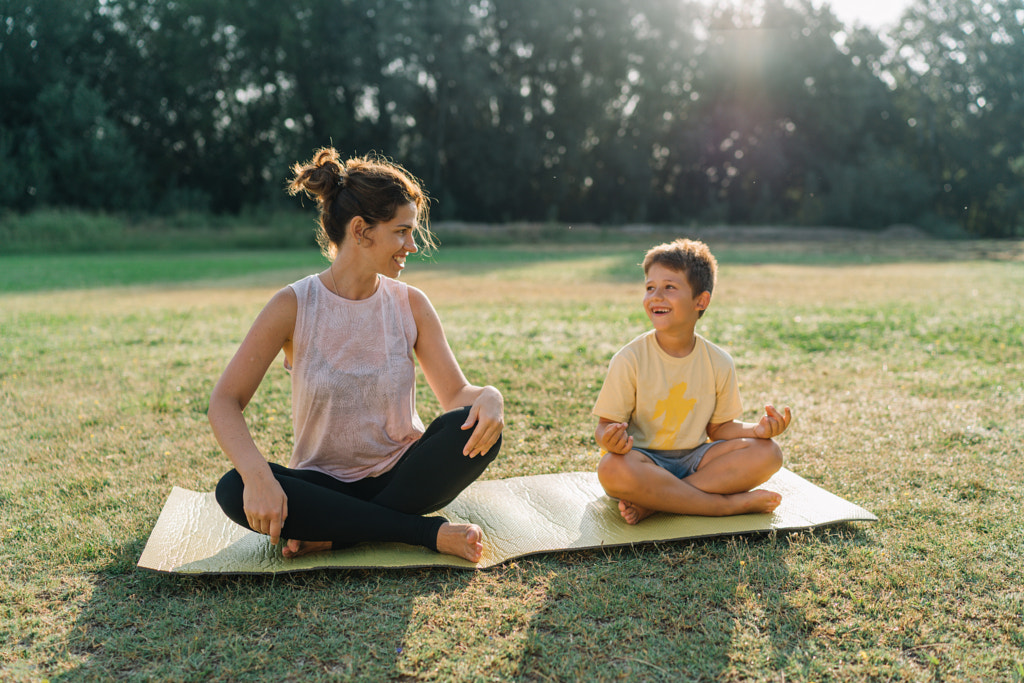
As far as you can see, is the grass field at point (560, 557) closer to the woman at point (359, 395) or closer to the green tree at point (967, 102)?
the woman at point (359, 395)

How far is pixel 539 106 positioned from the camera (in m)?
40.1

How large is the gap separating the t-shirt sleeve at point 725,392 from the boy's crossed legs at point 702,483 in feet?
0.40

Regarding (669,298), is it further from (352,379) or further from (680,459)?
(352,379)

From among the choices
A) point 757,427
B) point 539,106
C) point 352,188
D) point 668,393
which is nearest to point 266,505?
point 352,188

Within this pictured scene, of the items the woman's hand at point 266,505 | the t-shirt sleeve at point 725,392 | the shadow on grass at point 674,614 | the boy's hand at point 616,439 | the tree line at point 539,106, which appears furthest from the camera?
the tree line at point 539,106

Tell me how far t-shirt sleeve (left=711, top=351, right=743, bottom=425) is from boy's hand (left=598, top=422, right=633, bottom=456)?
494mm

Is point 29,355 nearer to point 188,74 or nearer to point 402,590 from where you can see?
point 402,590

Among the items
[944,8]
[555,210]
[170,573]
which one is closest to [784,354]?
[170,573]

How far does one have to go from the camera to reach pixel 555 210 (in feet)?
130

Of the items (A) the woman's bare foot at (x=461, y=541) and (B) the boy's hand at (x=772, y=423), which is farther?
(B) the boy's hand at (x=772, y=423)

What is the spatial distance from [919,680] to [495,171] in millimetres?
38595

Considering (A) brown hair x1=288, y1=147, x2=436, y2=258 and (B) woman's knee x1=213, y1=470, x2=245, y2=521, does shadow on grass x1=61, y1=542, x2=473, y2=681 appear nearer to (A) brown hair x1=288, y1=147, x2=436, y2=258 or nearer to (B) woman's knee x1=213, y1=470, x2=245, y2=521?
(B) woman's knee x1=213, y1=470, x2=245, y2=521

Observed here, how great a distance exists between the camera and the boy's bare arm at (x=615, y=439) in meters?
3.15

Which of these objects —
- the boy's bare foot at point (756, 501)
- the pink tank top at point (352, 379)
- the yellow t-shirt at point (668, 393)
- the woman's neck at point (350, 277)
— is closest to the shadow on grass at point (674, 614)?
the boy's bare foot at point (756, 501)
